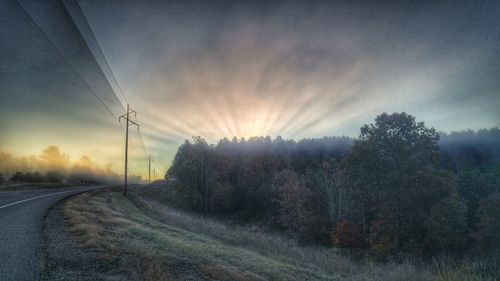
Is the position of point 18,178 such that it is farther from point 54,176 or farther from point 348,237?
point 348,237

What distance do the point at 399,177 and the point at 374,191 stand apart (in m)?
3.09

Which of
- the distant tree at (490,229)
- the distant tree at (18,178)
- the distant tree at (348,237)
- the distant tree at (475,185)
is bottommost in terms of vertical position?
the distant tree at (348,237)

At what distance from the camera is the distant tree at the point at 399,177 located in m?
29.8

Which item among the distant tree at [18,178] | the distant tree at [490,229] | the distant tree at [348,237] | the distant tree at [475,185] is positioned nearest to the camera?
the distant tree at [18,178]

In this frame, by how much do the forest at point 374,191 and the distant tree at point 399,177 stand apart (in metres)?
0.11

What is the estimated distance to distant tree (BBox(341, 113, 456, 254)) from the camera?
29.8 meters

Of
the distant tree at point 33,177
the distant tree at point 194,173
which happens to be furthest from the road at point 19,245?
the distant tree at point 194,173

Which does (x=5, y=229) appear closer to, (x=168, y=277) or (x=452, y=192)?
(x=168, y=277)

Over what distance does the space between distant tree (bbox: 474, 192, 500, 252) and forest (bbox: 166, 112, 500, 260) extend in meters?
0.08

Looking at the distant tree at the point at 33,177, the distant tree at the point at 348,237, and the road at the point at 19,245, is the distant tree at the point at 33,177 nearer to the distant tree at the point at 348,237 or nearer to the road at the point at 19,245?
the road at the point at 19,245

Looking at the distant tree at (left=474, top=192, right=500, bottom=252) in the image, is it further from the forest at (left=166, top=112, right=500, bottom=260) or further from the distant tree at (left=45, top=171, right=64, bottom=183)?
the distant tree at (left=45, top=171, right=64, bottom=183)

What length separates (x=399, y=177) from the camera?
30.9 m

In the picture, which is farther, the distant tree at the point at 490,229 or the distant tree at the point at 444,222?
the distant tree at the point at 490,229

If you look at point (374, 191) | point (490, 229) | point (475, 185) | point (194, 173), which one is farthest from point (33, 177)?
point (475, 185)
